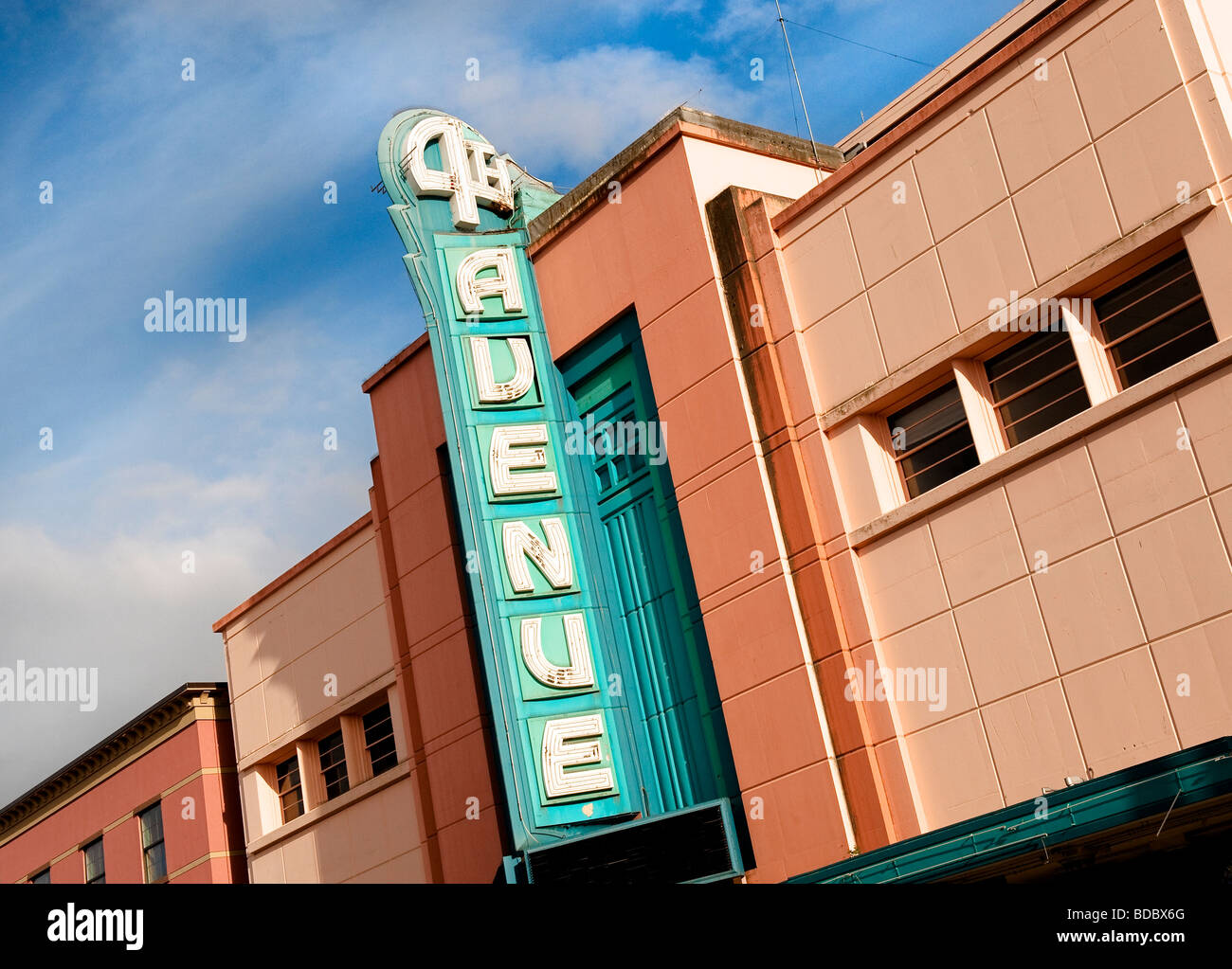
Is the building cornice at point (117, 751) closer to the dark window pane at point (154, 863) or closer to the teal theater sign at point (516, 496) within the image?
the dark window pane at point (154, 863)

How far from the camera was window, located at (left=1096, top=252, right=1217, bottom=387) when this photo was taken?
1485 cm

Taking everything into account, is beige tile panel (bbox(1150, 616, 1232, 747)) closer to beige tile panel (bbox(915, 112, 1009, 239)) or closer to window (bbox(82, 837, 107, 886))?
beige tile panel (bbox(915, 112, 1009, 239))

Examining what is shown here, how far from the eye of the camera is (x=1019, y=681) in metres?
15.6

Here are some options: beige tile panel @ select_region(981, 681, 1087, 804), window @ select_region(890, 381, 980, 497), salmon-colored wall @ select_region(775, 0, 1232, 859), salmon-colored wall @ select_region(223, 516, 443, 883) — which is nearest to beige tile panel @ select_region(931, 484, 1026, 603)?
salmon-colored wall @ select_region(775, 0, 1232, 859)

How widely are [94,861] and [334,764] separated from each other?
1154cm

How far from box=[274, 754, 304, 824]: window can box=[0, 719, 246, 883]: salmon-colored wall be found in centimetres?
238

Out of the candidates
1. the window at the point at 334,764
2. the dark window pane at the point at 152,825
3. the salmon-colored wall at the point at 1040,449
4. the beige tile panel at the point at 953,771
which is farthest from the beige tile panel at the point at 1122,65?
the dark window pane at the point at 152,825

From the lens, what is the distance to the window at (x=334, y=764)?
2705cm

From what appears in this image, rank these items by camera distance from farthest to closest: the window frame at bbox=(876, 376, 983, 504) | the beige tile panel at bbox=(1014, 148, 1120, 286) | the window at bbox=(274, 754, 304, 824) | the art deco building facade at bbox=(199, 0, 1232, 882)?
1. the window at bbox=(274, 754, 304, 824)
2. the window frame at bbox=(876, 376, 983, 504)
3. the beige tile panel at bbox=(1014, 148, 1120, 286)
4. the art deco building facade at bbox=(199, 0, 1232, 882)

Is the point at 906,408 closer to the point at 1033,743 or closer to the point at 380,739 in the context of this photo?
the point at 1033,743

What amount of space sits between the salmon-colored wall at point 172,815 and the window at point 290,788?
2.38m

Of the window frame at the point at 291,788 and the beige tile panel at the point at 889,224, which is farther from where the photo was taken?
the window frame at the point at 291,788
